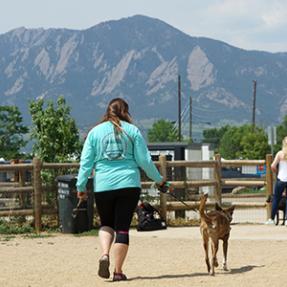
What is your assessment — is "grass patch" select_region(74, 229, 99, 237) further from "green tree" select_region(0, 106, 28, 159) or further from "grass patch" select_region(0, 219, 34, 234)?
"green tree" select_region(0, 106, 28, 159)

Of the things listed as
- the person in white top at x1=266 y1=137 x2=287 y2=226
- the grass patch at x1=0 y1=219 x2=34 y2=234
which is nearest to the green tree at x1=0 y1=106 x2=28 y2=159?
the grass patch at x1=0 y1=219 x2=34 y2=234

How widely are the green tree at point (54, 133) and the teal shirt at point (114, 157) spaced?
1102 cm

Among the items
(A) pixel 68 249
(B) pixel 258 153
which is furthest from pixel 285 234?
(B) pixel 258 153

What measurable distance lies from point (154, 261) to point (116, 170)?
254 cm

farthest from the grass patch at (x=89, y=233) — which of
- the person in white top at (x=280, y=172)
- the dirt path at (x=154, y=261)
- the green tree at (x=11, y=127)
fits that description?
the green tree at (x=11, y=127)

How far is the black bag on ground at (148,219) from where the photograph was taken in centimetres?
1664

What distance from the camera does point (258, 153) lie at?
73812 millimetres

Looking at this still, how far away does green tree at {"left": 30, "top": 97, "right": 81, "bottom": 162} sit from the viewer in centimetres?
2100

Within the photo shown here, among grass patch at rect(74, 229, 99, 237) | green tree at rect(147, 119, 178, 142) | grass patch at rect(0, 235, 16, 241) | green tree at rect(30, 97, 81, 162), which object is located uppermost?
green tree at rect(30, 97, 81, 162)

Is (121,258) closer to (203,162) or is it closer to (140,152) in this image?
(140,152)

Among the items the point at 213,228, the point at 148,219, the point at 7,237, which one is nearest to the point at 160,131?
the point at 148,219

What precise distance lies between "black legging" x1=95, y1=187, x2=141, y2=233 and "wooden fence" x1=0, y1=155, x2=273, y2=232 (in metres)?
6.41

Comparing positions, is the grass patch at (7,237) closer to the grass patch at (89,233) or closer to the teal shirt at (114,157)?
the grass patch at (89,233)

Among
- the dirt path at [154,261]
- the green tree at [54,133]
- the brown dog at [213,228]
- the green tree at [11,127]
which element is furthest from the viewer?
the green tree at [11,127]
